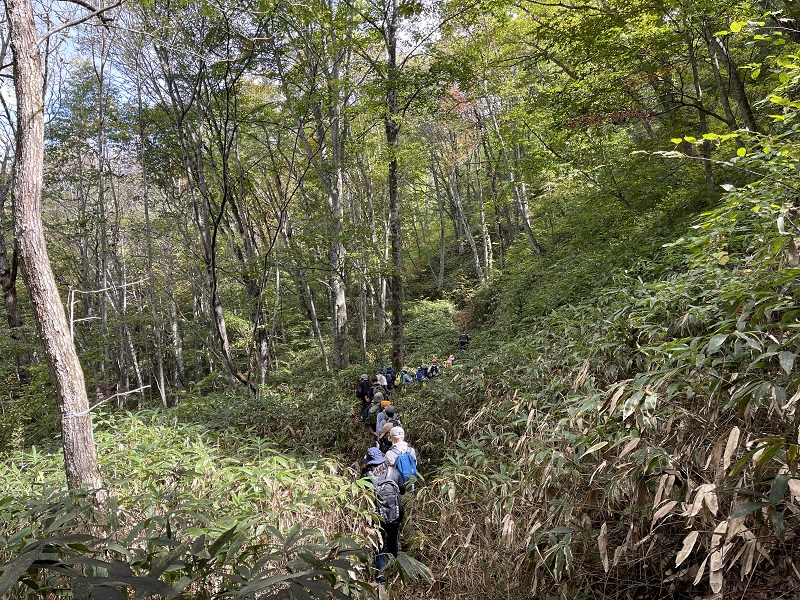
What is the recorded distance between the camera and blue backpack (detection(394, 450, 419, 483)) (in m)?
4.74

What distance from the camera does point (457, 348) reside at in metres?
12.7

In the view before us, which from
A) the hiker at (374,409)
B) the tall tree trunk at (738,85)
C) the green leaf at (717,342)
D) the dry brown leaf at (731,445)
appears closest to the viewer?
the dry brown leaf at (731,445)

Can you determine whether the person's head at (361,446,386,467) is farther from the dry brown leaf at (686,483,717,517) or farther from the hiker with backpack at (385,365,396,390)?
the hiker with backpack at (385,365,396,390)

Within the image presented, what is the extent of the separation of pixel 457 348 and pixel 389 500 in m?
8.57

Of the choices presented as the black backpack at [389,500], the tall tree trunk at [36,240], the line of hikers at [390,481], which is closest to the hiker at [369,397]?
the line of hikers at [390,481]

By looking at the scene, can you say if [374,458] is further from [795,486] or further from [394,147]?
[394,147]

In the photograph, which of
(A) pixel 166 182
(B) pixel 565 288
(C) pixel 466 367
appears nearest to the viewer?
(C) pixel 466 367

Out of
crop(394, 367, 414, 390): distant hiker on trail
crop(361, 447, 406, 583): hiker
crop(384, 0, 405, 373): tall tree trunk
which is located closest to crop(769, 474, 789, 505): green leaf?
crop(361, 447, 406, 583): hiker

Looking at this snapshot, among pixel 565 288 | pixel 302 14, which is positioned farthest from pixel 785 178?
pixel 302 14

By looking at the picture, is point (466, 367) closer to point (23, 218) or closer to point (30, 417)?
point (23, 218)

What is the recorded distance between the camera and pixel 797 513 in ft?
6.60

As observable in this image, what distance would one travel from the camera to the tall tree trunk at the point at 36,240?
10.8 ft

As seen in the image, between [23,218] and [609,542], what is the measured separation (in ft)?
16.5

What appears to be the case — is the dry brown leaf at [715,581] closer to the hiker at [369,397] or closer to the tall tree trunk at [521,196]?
the hiker at [369,397]
